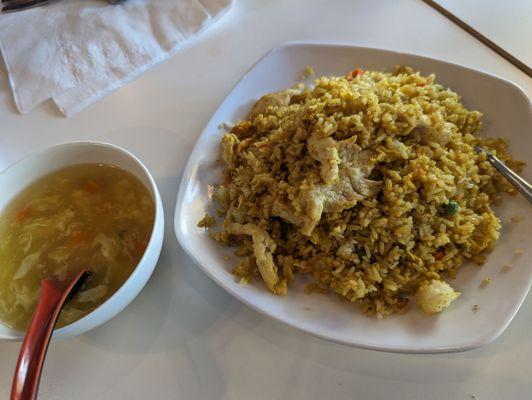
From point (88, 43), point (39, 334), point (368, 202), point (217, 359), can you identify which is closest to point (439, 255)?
point (368, 202)

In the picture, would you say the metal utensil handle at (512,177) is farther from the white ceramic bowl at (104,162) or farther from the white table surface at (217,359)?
the white ceramic bowl at (104,162)

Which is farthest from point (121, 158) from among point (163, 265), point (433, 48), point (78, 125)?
point (433, 48)

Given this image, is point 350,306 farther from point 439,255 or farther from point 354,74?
point 354,74

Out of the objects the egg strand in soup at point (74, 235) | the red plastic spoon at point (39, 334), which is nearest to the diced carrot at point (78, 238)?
the egg strand in soup at point (74, 235)

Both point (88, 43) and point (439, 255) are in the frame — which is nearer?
point (439, 255)

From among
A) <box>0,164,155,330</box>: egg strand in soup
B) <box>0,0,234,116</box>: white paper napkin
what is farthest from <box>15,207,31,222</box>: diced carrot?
<box>0,0,234,116</box>: white paper napkin

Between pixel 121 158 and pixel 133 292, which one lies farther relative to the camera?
pixel 121 158

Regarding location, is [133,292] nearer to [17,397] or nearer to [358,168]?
[17,397]

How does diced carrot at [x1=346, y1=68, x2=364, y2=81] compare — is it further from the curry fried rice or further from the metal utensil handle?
the metal utensil handle
